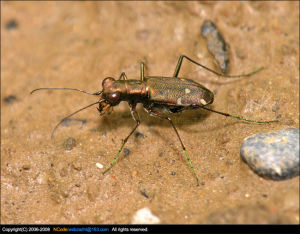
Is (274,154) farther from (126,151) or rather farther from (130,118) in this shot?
(130,118)

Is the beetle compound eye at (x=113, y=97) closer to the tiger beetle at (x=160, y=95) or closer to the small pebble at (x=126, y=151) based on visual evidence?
the tiger beetle at (x=160, y=95)

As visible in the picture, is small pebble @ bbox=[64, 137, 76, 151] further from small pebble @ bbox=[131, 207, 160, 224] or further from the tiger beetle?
small pebble @ bbox=[131, 207, 160, 224]

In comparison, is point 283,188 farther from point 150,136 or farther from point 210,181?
point 150,136

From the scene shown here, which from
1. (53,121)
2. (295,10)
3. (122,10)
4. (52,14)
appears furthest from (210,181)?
(52,14)

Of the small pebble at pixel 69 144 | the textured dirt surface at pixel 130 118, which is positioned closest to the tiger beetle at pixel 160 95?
the textured dirt surface at pixel 130 118

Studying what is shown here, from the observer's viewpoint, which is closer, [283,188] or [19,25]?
[283,188]
